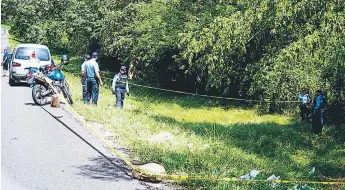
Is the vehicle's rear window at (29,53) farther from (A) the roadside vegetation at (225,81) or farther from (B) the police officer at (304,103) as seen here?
(B) the police officer at (304,103)

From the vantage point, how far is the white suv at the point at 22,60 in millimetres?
17219

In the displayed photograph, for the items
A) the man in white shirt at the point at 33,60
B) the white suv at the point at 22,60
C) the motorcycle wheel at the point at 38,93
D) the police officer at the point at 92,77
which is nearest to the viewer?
the motorcycle wheel at the point at 38,93

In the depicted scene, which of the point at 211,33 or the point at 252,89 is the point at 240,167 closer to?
the point at 252,89

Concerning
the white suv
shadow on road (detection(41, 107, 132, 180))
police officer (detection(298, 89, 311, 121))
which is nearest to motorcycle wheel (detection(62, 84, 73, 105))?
the white suv

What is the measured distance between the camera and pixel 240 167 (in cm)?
777

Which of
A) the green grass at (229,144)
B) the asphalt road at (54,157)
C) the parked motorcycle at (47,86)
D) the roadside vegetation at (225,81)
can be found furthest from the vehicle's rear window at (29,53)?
the asphalt road at (54,157)

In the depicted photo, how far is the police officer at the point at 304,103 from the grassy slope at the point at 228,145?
1.32 ft

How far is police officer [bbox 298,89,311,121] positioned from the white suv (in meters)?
9.43

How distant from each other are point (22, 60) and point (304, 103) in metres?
10.8

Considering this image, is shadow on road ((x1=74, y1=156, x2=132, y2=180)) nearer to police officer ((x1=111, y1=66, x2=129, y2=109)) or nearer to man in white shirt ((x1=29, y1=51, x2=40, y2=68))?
police officer ((x1=111, y1=66, x2=129, y2=109))

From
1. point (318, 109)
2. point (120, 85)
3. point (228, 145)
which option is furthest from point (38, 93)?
point (318, 109)

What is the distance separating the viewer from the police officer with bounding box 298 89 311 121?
1548cm

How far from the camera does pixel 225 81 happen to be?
68.3 ft

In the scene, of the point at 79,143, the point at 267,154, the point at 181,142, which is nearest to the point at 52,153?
the point at 79,143
